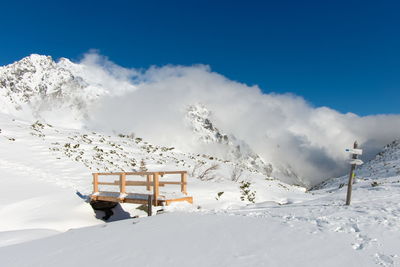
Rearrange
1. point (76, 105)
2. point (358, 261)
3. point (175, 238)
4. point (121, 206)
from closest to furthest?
point (358, 261) → point (175, 238) → point (121, 206) → point (76, 105)

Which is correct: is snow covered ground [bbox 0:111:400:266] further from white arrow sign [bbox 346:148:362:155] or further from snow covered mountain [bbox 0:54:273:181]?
snow covered mountain [bbox 0:54:273:181]

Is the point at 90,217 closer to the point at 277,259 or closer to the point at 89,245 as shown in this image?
the point at 89,245

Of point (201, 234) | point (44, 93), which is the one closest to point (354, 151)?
point (201, 234)

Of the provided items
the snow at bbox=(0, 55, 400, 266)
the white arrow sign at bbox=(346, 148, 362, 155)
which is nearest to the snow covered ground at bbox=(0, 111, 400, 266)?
the snow at bbox=(0, 55, 400, 266)

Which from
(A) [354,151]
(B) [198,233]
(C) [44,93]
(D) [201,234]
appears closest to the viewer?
(D) [201,234]

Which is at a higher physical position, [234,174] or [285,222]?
[285,222]

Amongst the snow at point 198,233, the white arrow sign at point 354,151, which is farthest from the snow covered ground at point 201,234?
the white arrow sign at point 354,151

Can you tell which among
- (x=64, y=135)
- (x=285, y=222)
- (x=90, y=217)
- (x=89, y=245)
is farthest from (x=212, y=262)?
(x=64, y=135)

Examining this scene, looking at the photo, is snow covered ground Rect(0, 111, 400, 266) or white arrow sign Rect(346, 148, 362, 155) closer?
snow covered ground Rect(0, 111, 400, 266)

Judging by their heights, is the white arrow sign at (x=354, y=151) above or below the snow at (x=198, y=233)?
above

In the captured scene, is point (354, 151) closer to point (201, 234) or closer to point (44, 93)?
point (201, 234)

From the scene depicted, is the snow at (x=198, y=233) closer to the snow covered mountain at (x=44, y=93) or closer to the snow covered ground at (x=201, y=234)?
the snow covered ground at (x=201, y=234)

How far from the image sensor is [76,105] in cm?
17512

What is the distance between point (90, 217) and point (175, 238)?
8843 millimetres
